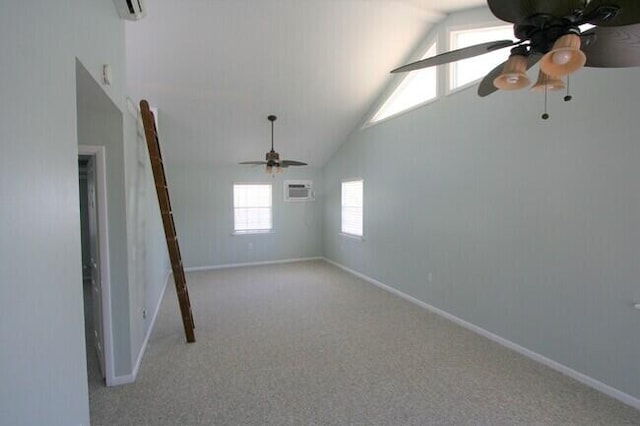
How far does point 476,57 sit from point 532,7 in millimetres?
2675

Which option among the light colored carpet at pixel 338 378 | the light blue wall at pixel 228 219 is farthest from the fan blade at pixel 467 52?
the light blue wall at pixel 228 219

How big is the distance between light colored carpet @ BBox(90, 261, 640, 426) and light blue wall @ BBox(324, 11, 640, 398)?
1.18ft

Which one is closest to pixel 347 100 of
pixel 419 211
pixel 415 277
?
pixel 419 211

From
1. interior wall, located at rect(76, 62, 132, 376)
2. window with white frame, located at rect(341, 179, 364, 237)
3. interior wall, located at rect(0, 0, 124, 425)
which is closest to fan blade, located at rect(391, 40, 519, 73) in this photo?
interior wall, located at rect(0, 0, 124, 425)

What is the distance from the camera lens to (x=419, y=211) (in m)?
4.54

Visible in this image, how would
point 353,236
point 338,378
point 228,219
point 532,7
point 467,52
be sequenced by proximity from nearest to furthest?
point 532,7
point 467,52
point 338,378
point 353,236
point 228,219

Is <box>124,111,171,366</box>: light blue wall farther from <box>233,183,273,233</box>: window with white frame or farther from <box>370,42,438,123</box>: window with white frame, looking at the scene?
<box>370,42,438,123</box>: window with white frame

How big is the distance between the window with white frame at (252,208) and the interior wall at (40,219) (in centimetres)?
559

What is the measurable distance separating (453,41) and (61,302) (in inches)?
182

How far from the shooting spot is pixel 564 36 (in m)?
1.24

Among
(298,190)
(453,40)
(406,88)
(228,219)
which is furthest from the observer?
(298,190)

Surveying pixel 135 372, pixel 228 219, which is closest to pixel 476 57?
pixel 135 372

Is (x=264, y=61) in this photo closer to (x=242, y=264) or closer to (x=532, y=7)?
(x=532, y=7)

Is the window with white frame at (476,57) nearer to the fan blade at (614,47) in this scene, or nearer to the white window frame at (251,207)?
the fan blade at (614,47)
